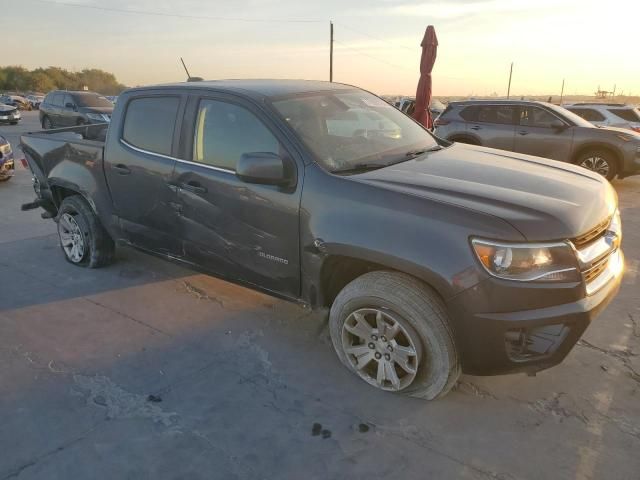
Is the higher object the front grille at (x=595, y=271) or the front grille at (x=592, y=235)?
the front grille at (x=592, y=235)

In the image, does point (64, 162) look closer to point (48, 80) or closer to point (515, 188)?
point (515, 188)

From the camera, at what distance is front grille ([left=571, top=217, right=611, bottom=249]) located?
2.49 metres

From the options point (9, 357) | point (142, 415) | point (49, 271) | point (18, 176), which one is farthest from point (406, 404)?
point (18, 176)

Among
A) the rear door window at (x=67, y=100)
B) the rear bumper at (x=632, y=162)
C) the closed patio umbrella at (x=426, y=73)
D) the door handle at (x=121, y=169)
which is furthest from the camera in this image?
the rear door window at (x=67, y=100)

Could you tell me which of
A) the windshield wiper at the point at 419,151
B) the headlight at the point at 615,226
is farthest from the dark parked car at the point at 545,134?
the headlight at the point at 615,226

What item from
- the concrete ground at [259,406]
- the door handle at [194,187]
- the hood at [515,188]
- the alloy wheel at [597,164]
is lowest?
the concrete ground at [259,406]

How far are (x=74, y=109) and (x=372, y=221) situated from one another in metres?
16.9

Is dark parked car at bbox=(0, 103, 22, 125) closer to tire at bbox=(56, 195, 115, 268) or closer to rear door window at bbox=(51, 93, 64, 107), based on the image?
rear door window at bbox=(51, 93, 64, 107)

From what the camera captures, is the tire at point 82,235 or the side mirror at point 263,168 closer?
the side mirror at point 263,168

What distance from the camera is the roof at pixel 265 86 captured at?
135 inches

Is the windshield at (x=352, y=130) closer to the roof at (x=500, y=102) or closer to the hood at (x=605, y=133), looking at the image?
the hood at (x=605, y=133)

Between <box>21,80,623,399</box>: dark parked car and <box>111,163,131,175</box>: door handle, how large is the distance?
2cm

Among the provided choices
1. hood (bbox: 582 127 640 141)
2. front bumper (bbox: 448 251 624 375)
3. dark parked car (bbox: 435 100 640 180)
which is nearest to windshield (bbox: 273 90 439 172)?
front bumper (bbox: 448 251 624 375)

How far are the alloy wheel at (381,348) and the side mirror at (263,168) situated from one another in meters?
0.93
